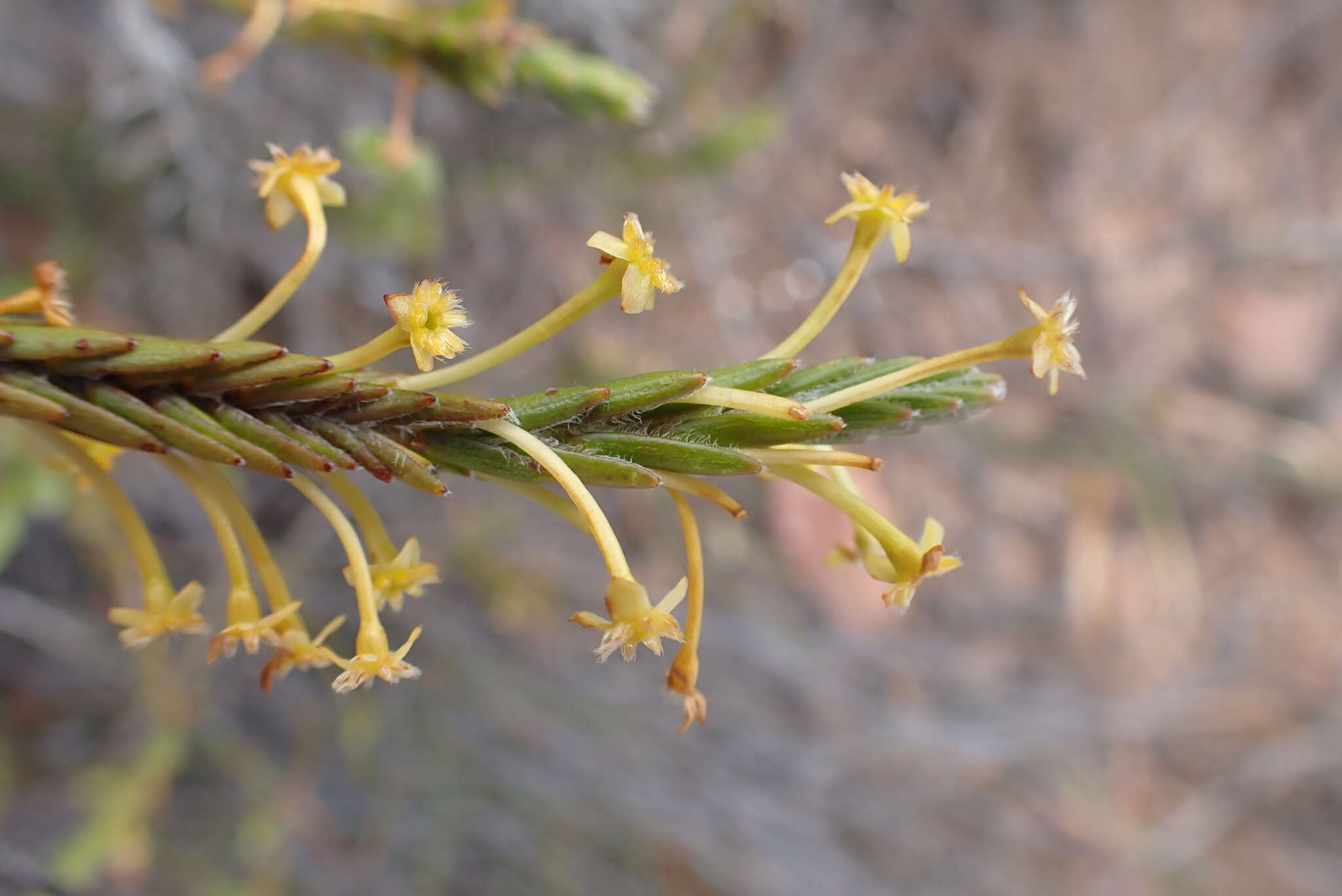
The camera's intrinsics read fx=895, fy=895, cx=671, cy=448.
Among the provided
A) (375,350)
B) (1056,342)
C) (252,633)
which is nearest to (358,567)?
(252,633)

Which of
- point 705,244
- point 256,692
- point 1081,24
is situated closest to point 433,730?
point 256,692

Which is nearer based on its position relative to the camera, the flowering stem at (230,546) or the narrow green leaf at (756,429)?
the narrow green leaf at (756,429)

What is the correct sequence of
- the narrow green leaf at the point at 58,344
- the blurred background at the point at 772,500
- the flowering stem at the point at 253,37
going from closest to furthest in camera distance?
1. the narrow green leaf at the point at 58,344
2. the flowering stem at the point at 253,37
3. the blurred background at the point at 772,500

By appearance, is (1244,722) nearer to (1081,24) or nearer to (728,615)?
(728,615)

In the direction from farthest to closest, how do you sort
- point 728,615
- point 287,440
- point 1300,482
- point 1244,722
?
point 1244,722 → point 1300,482 → point 728,615 → point 287,440

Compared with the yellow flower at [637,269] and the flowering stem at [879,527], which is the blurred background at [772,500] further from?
the flowering stem at [879,527]

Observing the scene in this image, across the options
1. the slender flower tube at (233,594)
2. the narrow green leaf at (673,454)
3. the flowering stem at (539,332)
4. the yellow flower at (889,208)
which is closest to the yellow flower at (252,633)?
the slender flower tube at (233,594)
